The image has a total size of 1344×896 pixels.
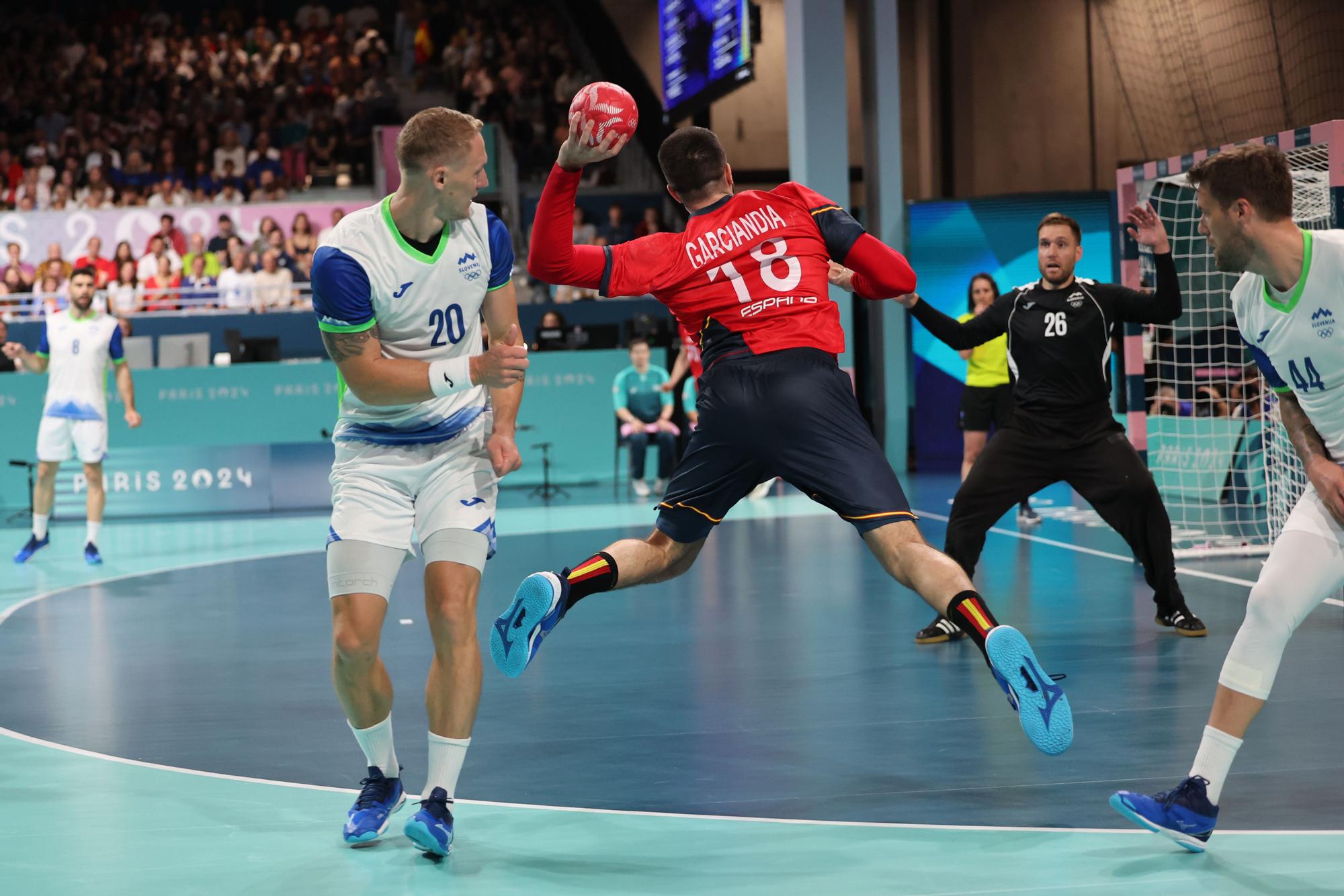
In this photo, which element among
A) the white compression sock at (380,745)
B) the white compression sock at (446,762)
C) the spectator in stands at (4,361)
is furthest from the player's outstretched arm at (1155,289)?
the spectator in stands at (4,361)

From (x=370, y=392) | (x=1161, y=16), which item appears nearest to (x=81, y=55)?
(x=1161, y=16)

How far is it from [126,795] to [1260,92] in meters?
19.0

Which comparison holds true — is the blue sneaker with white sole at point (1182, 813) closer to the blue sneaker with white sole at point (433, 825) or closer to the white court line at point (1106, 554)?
the blue sneaker with white sole at point (433, 825)

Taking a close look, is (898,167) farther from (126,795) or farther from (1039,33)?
(126,795)

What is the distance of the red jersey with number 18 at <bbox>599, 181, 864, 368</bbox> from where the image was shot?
480 centimetres

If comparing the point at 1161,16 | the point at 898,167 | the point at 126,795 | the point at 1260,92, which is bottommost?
the point at 126,795

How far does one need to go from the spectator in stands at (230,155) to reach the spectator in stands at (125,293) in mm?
3375

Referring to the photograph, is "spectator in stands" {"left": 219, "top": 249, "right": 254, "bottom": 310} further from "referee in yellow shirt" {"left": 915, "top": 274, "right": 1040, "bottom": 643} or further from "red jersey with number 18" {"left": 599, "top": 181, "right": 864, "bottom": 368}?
"red jersey with number 18" {"left": 599, "top": 181, "right": 864, "bottom": 368}

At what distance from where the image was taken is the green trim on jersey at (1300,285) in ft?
12.8

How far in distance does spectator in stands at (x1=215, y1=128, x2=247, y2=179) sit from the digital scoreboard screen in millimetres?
6821

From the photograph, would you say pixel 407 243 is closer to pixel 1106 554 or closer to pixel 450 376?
pixel 450 376

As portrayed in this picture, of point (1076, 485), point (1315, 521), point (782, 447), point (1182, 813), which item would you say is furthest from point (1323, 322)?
point (1076, 485)

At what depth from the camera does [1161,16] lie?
21.7 meters

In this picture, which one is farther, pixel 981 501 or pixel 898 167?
pixel 898 167
